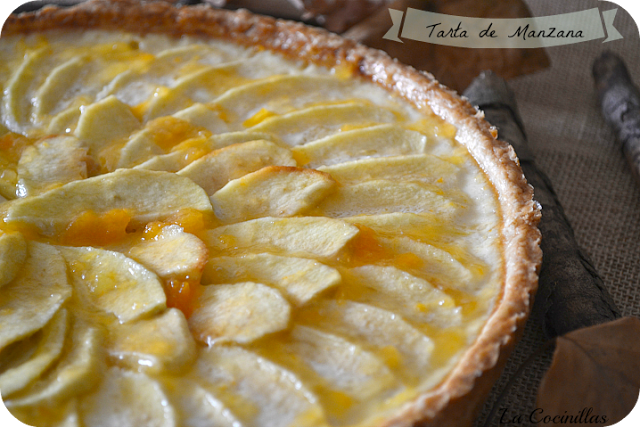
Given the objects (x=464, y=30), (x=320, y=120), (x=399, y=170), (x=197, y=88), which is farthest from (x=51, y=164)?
(x=464, y=30)

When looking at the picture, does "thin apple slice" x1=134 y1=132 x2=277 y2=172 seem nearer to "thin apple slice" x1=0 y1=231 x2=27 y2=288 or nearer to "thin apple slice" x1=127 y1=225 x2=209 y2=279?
"thin apple slice" x1=127 y1=225 x2=209 y2=279

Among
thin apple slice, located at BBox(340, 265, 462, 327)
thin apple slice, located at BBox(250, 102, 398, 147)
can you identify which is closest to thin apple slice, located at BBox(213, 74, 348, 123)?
thin apple slice, located at BBox(250, 102, 398, 147)

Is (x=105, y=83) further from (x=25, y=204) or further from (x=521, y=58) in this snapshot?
(x=521, y=58)

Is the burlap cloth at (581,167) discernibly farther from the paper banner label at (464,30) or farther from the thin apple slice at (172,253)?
the thin apple slice at (172,253)

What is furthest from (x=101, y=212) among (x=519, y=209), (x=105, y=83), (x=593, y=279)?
(x=593, y=279)

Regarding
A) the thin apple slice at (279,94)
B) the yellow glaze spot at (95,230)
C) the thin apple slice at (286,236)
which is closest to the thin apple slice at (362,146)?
the thin apple slice at (279,94)

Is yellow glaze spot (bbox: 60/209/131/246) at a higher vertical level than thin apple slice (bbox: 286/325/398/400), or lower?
higher

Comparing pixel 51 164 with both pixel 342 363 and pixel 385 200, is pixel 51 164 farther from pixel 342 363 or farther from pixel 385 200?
pixel 342 363
